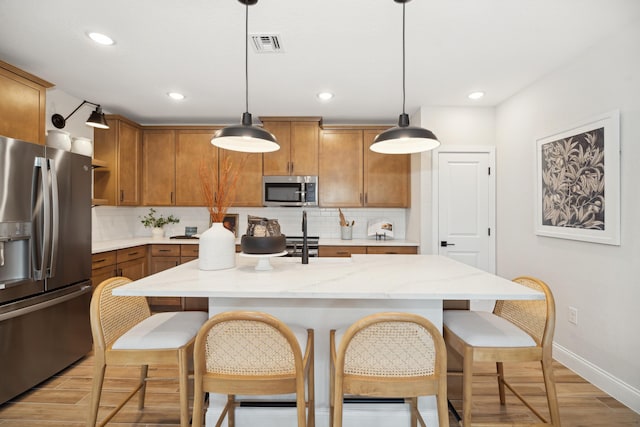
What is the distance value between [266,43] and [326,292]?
189cm

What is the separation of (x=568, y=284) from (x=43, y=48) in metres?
4.51

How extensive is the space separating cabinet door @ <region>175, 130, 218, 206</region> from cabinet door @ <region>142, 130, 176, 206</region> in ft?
0.26

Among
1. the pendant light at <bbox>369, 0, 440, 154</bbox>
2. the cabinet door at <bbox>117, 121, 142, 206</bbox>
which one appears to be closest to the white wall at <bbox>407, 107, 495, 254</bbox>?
the pendant light at <bbox>369, 0, 440, 154</bbox>

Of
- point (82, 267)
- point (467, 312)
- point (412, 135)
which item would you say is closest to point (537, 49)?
point (412, 135)

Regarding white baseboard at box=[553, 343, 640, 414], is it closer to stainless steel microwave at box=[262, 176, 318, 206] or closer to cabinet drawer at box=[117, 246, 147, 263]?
stainless steel microwave at box=[262, 176, 318, 206]

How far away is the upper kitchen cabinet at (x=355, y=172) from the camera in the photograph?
4.23 meters

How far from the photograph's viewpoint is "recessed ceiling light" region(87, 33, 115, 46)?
2270 mm

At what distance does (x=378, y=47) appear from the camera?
7.98 feet

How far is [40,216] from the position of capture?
91.6 inches

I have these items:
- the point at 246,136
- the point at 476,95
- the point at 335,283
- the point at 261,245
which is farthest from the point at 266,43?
the point at 476,95

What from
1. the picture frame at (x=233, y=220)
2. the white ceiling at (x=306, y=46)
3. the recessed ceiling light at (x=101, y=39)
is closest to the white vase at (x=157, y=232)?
the picture frame at (x=233, y=220)

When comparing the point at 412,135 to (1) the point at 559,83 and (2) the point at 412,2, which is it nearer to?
(2) the point at 412,2

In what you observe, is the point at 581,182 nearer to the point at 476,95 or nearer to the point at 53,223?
the point at 476,95

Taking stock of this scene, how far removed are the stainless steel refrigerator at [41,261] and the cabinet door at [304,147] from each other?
2.23 meters
